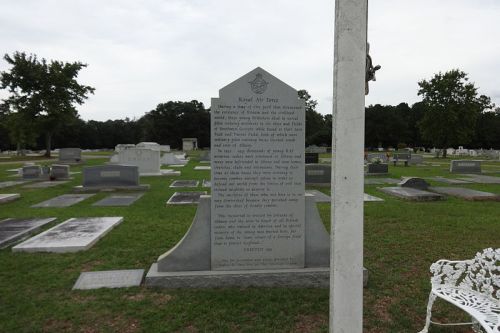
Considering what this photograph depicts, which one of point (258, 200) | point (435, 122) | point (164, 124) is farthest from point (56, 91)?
point (164, 124)

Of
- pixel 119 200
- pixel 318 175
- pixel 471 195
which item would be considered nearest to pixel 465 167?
pixel 471 195

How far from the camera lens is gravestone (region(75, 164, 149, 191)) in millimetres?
12125

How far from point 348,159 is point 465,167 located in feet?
67.7

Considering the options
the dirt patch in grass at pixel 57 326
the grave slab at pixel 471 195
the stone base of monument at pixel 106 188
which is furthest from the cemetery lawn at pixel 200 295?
the stone base of monument at pixel 106 188

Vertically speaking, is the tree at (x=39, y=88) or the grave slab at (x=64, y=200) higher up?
the tree at (x=39, y=88)

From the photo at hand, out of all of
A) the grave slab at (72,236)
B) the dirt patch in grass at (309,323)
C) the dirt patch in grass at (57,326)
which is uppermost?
the grave slab at (72,236)

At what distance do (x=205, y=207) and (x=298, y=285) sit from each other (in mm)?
1403

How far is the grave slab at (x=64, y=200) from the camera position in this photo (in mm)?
9445

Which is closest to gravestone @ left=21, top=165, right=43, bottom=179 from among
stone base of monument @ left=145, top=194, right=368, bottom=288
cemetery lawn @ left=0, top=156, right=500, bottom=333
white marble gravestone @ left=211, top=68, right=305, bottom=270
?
cemetery lawn @ left=0, top=156, right=500, bottom=333

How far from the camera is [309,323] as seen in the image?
3320mm

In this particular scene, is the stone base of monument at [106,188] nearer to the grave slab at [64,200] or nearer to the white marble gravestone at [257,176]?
the grave slab at [64,200]

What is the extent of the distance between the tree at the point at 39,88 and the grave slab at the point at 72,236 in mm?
27753

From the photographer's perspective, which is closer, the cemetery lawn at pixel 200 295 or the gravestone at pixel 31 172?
the cemetery lawn at pixel 200 295

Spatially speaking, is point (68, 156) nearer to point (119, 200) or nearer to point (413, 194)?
point (119, 200)
